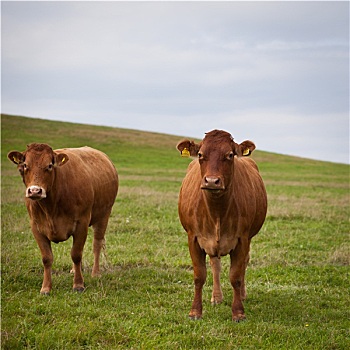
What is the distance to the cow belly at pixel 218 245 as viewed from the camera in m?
7.38

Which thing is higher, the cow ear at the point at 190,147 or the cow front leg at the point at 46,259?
the cow ear at the point at 190,147

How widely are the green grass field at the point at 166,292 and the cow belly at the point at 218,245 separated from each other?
3.03 feet

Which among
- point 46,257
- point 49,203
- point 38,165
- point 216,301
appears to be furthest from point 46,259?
point 216,301

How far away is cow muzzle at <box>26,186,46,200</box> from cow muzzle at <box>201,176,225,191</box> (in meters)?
2.57

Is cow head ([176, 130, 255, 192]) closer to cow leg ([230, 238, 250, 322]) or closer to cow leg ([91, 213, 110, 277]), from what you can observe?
cow leg ([230, 238, 250, 322])

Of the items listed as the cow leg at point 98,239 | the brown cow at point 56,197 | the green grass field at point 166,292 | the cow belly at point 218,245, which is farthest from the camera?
the cow leg at point 98,239

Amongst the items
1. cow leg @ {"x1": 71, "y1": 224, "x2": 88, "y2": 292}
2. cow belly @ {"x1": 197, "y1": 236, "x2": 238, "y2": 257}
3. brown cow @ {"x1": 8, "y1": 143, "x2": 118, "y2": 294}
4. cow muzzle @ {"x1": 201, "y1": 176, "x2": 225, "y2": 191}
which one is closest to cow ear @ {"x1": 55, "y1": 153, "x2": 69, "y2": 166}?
brown cow @ {"x1": 8, "y1": 143, "x2": 118, "y2": 294}

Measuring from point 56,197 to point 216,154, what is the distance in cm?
298

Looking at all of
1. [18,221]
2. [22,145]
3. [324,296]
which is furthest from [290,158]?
[324,296]

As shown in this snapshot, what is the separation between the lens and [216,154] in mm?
6828

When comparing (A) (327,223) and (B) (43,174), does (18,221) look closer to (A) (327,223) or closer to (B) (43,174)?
(B) (43,174)

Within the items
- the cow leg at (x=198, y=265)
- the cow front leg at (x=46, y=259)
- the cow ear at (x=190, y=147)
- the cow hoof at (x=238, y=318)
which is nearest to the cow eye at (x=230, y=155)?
the cow ear at (x=190, y=147)

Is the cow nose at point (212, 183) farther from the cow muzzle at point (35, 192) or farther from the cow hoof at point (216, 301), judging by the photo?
the cow muzzle at point (35, 192)

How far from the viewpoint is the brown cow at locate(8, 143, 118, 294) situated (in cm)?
808
